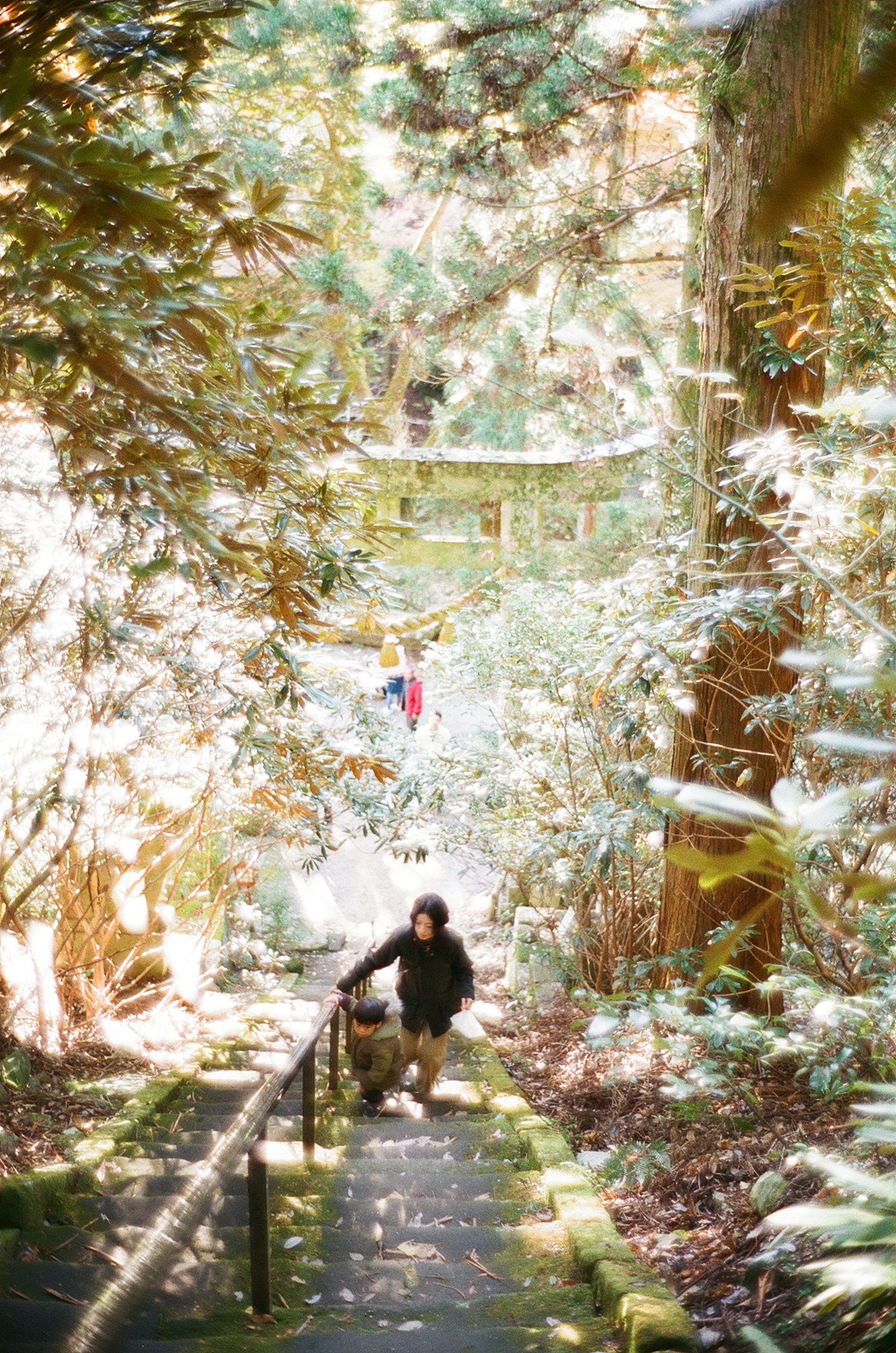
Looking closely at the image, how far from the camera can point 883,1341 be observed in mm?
1173

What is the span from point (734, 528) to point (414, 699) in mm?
8897

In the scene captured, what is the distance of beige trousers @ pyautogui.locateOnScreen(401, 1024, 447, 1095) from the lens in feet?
16.0

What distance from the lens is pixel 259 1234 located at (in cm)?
261

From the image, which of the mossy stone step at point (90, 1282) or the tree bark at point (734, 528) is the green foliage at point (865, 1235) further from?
the tree bark at point (734, 528)

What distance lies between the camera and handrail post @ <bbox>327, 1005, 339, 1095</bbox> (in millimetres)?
4871

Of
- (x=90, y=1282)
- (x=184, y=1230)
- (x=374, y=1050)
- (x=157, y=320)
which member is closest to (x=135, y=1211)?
(x=184, y=1230)

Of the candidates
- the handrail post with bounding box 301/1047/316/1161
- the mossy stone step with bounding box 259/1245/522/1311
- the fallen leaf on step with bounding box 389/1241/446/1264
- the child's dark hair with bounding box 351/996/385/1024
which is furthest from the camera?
the child's dark hair with bounding box 351/996/385/1024

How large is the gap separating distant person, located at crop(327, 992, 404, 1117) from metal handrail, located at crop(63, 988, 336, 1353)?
3.99 ft

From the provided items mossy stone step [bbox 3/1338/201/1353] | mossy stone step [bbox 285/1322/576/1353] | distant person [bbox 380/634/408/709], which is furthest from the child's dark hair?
distant person [bbox 380/634/408/709]

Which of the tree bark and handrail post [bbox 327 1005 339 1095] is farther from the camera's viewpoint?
handrail post [bbox 327 1005 339 1095]

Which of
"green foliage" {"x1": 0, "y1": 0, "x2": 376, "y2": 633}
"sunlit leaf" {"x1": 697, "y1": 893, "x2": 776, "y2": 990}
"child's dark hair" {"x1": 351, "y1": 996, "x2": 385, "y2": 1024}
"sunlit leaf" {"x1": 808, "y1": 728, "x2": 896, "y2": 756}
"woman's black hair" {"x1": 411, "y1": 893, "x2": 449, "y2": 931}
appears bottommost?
"child's dark hair" {"x1": 351, "y1": 996, "x2": 385, "y2": 1024}

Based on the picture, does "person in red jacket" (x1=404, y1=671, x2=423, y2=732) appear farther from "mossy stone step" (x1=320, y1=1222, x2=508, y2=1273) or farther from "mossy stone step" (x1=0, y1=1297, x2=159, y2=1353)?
"mossy stone step" (x1=0, y1=1297, x2=159, y2=1353)

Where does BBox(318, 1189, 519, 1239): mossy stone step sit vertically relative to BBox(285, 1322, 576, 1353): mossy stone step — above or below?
below

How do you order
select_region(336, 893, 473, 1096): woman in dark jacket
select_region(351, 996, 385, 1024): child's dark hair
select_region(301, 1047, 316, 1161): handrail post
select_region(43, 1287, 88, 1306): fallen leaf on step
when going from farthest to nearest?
select_region(336, 893, 473, 1096): woman in dark jacket → select_region(351, 996, 385, 1024): child's dark hair → select_region(301, 1047, 316, 1161): handrail post → select_region(43, 1287, 88, 1306): fallen leaf on step
